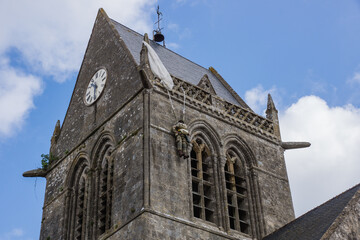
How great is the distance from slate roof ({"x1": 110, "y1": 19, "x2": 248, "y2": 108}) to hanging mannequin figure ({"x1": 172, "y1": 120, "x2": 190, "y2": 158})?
3887 millimetres

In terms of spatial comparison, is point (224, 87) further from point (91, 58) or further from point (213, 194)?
point (213, 194)

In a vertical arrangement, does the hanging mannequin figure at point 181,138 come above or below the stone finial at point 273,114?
below

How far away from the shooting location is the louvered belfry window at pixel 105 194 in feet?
76.8

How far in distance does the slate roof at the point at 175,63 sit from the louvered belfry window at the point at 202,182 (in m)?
3.49

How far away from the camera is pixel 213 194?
2403 cm

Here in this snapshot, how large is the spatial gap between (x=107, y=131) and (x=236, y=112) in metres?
4.95

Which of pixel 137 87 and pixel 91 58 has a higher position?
pixel 91 58

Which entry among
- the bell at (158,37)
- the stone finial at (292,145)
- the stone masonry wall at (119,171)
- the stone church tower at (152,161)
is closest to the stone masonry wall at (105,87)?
the stone church tower at (152,161)

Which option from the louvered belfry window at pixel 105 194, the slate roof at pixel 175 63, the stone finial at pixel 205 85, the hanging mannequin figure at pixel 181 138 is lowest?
the louvered belfry window at pixel 105 194

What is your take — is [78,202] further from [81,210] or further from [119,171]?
[119,171]

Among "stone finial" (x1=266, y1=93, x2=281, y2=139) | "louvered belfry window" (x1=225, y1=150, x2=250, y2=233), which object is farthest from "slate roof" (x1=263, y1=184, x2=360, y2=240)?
"stone finial" (x1=266, y1=93, x2=281, y2=139)

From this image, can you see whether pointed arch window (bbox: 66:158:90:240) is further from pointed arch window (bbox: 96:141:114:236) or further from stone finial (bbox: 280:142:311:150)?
stone finial (bbox: 280:142:311:150)

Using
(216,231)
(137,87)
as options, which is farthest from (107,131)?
(216,231)

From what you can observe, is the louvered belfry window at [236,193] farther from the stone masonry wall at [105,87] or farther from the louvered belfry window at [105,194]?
the stone masonry wall at [105,87]
